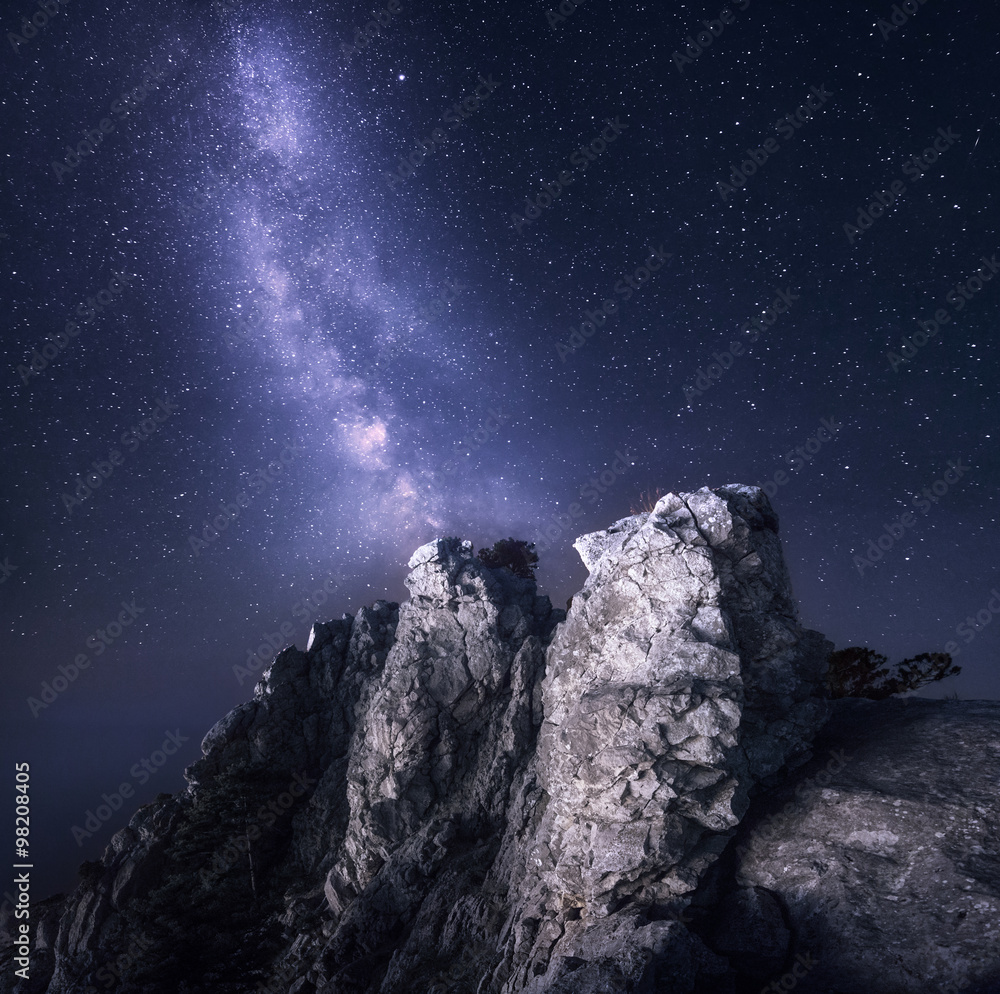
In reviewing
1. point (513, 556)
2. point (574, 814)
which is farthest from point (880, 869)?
point (513, 556)

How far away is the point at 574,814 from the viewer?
1791 centimetres

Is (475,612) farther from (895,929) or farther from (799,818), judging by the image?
(895,929)

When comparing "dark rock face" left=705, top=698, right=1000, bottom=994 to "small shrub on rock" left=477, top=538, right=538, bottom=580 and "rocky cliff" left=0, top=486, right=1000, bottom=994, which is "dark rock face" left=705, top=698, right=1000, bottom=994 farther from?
"small shrub on rock" left=477, top=538, right=538, bottom=580

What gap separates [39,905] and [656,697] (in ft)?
148

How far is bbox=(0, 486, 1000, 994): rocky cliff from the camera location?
13.7m

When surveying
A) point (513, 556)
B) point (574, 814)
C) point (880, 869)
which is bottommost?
point (880, 869)

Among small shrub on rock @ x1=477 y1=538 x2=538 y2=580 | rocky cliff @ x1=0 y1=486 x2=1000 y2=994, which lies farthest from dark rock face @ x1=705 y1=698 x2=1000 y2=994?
small shrub on rock @ x1=477 y1=538 x2=538 y2=580

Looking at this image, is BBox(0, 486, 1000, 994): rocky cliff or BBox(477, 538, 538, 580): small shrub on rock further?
BBox(477, 538, 538, 580): small shrub on rock

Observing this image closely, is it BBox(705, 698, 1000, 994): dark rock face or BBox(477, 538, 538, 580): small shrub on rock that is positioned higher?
BBox(477, 538, 538, 580): small shrub on rock

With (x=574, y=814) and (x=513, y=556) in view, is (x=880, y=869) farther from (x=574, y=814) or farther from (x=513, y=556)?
Answer: (x=513, y=556)

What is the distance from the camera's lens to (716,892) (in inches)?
620

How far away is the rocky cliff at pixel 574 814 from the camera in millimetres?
13742

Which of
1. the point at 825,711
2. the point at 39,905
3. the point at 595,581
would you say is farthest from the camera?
the point at 39,905

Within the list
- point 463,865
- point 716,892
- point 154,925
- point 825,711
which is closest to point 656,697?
point 716,892
